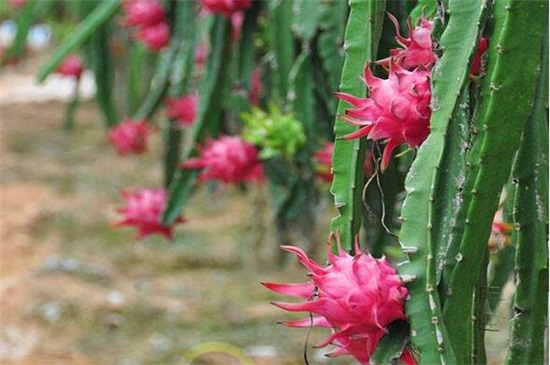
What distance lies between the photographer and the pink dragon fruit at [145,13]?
8.70ft

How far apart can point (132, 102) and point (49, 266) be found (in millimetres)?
939

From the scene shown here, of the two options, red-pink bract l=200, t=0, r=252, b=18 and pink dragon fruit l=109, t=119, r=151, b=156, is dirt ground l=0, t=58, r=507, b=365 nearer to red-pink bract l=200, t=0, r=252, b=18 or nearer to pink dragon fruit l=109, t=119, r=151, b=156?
pink dragon fruit l=109, t=119, r=151, b=156

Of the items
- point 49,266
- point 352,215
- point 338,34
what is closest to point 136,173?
point 49,266

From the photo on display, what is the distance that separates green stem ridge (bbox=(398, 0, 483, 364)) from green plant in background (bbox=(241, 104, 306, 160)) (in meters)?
Answer: 1.30

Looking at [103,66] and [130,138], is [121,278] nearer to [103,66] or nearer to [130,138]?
[130,138]

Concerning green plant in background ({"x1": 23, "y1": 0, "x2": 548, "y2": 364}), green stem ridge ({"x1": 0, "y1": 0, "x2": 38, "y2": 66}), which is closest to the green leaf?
Result: green plant in background ({"x1": 23, "y1": 0, "x2": 548, "y2": 364})

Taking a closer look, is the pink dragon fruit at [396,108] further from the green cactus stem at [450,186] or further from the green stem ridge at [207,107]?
the green stem ridge at [207,107]

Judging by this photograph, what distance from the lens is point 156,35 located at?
2.77m

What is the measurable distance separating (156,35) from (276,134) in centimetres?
67

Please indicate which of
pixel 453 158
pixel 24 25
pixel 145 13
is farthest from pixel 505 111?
pixel 24 25

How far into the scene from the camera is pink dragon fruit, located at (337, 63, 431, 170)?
3.12ft

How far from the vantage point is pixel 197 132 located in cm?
228

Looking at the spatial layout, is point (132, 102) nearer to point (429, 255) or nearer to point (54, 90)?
point (429, 255)

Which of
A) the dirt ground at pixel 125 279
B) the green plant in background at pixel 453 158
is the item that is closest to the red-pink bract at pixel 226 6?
the dirt ground at pixel 125 279
